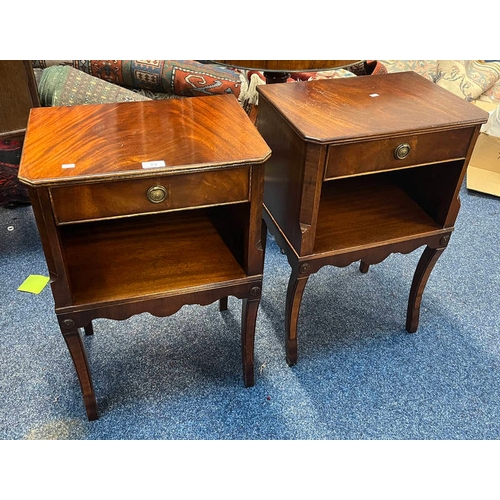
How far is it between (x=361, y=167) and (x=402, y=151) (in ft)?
0.32

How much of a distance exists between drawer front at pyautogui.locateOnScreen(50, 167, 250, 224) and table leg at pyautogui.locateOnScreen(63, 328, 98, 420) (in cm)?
30

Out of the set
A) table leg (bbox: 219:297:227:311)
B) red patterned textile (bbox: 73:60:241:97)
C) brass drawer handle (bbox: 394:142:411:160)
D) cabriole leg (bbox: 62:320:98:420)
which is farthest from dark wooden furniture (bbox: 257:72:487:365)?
red patterned textile (bbox: 73:60:241:97)

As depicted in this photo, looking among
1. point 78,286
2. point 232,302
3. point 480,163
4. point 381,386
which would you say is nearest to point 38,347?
point 78,286

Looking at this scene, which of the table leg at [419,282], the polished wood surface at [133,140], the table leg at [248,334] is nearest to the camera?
the polished wood surface at [133,140]

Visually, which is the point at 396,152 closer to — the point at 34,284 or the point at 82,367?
the point at 82,367

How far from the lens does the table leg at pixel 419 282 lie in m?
1.34

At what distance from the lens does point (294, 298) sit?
4.09 ft

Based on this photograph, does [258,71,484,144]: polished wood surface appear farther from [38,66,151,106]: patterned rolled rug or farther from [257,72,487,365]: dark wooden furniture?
[38,66,151,106]: patterned rolled rug

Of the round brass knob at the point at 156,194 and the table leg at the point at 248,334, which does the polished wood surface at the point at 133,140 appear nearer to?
the round brass knob at the point at 156,194

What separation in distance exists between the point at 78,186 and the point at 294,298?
62 centimetres

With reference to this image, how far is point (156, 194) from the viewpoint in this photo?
0.88m

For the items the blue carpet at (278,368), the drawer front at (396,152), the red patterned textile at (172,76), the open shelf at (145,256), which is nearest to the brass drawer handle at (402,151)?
the drawer front at (396,152)

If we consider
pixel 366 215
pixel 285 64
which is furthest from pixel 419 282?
pixel 285 64

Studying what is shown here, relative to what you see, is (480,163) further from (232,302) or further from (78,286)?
(78,286)
